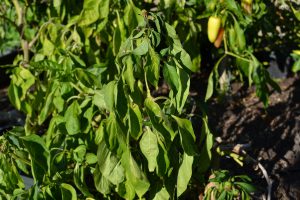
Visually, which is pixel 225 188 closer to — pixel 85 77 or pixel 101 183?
pixel 101 183

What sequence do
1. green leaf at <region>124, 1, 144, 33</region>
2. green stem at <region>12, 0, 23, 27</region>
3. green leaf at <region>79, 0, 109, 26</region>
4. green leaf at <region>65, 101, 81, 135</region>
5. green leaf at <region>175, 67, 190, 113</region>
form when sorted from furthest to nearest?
green stem at <region>12, 0, 23, 27</region>, green leaf at <region>79, 0, 109, 26</region>, green leaf at <region>124, 1, 144, 33</region>, green leaf at <region>65, 101, 81, 135</region>, green leaf at <region>175, 67, 190, 113</region>

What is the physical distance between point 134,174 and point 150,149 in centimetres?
11

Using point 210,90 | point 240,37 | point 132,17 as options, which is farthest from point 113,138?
point 240,37

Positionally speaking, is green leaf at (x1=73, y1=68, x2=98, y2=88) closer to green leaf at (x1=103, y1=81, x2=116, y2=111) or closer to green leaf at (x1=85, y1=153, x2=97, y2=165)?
green leaf at (x1=85, y1=153, x2=97, y2=165)

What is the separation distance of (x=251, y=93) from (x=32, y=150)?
261 centimetres

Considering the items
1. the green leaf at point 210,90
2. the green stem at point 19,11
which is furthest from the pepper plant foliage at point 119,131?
the green stem at point 19,11

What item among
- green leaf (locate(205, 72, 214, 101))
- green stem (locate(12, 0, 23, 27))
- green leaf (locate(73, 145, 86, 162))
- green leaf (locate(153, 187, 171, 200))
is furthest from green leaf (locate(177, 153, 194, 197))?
green stem (locate(12, 0, 23, 27))

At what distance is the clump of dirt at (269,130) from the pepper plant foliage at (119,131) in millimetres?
706

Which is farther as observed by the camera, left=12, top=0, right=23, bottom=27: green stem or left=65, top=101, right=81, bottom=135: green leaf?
left=12, top=0, right=23, bottom=27: green stem

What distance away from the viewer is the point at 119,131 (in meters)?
1.48

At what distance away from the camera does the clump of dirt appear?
260cm

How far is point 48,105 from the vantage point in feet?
6.55

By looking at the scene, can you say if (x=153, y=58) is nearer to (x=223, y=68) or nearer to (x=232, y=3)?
(x=232, y=3)

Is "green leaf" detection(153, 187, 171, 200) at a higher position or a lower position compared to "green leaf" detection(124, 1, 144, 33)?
lower
